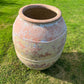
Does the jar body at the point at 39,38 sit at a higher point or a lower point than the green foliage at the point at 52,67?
higher

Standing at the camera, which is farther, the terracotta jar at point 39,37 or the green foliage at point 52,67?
the green foliage at point 52,67

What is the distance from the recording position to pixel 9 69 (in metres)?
2.95

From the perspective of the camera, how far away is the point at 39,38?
1973 mm

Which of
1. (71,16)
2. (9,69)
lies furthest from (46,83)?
(71,16)

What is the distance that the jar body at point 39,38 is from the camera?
1.98 meters

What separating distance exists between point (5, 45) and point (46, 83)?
1797 mm

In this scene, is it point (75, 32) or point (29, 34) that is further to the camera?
point (75, 32)

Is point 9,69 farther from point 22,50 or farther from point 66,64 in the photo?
point 66,64

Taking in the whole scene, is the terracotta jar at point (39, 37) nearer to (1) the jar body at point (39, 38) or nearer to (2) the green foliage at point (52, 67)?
(1) the jar body at point (39, 38)

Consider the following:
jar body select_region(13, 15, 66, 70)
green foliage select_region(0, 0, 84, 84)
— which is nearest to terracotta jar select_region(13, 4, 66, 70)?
jar body select_region(13, 15, 66, 70)

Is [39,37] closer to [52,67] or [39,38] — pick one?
[39,38]

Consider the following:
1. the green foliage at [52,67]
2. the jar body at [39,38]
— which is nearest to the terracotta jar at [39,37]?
the jar body at [39,38]

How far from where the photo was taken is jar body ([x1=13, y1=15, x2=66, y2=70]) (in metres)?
1.98

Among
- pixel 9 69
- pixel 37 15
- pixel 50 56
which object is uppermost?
pixel 37 15
